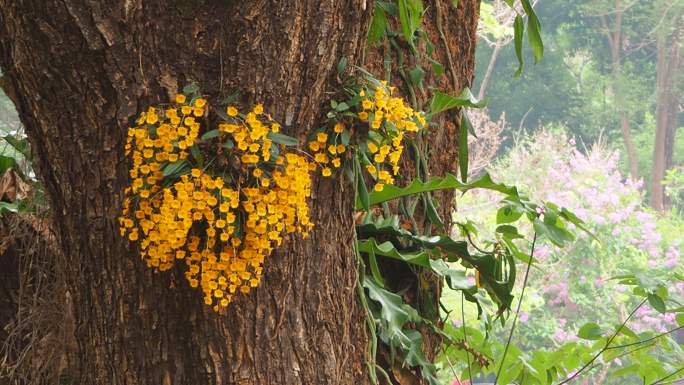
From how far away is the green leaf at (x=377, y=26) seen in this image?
1.63 m

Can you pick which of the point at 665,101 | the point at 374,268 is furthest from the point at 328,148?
the point at 665,101

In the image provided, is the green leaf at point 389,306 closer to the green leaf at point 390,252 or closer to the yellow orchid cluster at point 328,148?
the green leaf at point 390,252

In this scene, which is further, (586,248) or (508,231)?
(586,248)

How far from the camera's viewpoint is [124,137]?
46.7 inches

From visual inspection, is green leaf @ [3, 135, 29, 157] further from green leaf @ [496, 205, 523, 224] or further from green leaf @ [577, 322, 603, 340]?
green leaf @ [577, 322, 603, 340]

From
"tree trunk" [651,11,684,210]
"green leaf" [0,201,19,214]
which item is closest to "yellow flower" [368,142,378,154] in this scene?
"green leaf" [0,201,19,214]

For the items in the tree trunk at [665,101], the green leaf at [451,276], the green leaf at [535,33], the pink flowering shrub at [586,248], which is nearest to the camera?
the green leaf at [535,33]

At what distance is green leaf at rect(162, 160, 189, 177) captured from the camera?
1.12 metres

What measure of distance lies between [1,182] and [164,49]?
3.07ft

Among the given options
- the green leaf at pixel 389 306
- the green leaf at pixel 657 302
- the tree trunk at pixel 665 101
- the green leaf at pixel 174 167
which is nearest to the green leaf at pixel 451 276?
the green leaf at pixel 389 306

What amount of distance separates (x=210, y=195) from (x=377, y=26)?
64cm

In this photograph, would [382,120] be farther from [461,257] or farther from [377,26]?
[461,257]

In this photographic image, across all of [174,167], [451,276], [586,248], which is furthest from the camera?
[586,248]

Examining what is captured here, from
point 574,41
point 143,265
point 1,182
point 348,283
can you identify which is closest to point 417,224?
point 348,283
